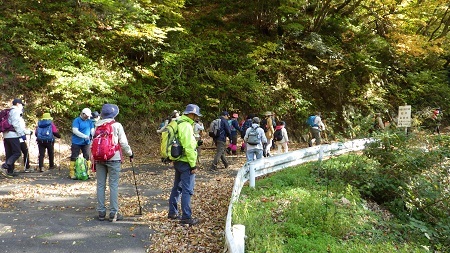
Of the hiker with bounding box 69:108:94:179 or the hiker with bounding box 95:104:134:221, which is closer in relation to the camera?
the hiker with bounding box 95:104:134:221

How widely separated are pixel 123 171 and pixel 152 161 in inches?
89.5

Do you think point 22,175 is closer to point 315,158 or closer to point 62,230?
point 62,230

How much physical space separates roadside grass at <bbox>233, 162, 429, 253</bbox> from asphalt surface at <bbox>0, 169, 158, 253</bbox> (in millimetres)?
1876

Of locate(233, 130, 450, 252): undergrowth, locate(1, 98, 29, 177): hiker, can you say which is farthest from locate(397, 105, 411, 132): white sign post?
locate(1, 98, 29, 177): hiker

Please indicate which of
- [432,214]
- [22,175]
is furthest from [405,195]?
[22,175]

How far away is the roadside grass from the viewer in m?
5.33

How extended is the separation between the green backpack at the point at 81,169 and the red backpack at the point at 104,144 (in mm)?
4017

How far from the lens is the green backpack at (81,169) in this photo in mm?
9758

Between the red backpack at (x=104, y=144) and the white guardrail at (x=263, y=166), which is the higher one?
the red backpack at (x=104, y=144)

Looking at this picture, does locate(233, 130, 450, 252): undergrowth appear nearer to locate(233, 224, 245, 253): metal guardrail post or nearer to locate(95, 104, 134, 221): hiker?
locate(233, 224, 245, 253): metal guardrail post

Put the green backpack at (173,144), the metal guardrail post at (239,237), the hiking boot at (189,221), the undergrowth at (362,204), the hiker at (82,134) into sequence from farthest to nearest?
the hiker at (82,134)
the hiking boot at (189,221)
the green backpack at (173,144)
the undergrowth at (362,204)
the metal guardrail post at (239,237)

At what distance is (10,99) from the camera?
13.9 metres

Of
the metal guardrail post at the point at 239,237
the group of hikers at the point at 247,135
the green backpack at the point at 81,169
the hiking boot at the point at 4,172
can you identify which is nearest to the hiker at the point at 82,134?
the green backpack at the point at 81,169

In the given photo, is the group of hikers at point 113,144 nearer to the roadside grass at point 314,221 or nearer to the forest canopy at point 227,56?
the roadside grass at point 314,221
